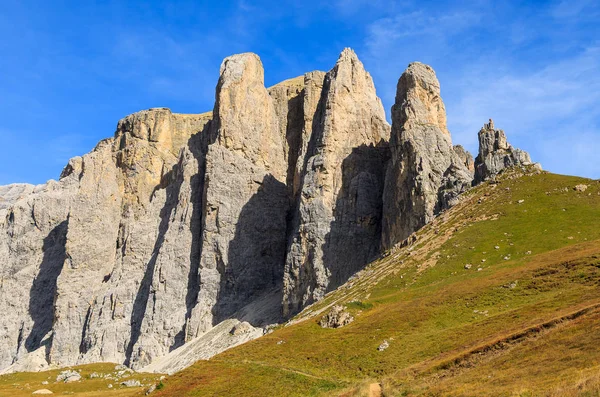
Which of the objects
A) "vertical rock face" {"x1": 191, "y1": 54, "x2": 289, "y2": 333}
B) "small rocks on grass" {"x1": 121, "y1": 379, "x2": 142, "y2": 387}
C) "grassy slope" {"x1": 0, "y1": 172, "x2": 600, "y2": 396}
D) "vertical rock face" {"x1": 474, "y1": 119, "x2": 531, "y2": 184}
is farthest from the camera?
"vertical rock face" {"x1": 191, "y1": 54, "x2": 289, "y2": 333}

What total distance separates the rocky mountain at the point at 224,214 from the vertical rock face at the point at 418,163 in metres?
0.27

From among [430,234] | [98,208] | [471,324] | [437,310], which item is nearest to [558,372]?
[471,324]

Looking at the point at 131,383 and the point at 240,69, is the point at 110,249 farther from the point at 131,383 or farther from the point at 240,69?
the point at 131,383

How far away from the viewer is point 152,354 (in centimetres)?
11188

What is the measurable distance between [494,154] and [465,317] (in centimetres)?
4156

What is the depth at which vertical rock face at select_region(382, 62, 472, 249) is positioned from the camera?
89.6m

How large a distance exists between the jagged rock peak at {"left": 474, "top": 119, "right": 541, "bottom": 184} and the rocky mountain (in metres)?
0.24

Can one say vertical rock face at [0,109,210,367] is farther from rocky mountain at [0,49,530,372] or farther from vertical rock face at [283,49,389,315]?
vertical rock face at [283,49,389,315]

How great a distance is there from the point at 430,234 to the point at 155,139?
92.9 meters

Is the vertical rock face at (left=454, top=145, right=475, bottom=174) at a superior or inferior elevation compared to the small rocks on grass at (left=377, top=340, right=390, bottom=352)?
superior

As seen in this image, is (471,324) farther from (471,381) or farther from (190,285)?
(190,285)

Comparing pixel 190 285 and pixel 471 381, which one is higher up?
pixel 190 285

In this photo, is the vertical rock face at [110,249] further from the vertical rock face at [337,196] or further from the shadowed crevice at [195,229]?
the vertical rock face at [337,196]

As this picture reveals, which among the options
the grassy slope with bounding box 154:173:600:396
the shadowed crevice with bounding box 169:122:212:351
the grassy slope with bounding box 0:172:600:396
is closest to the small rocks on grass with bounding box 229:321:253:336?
the shadowed crevice with bounding box 169:122:212:351
